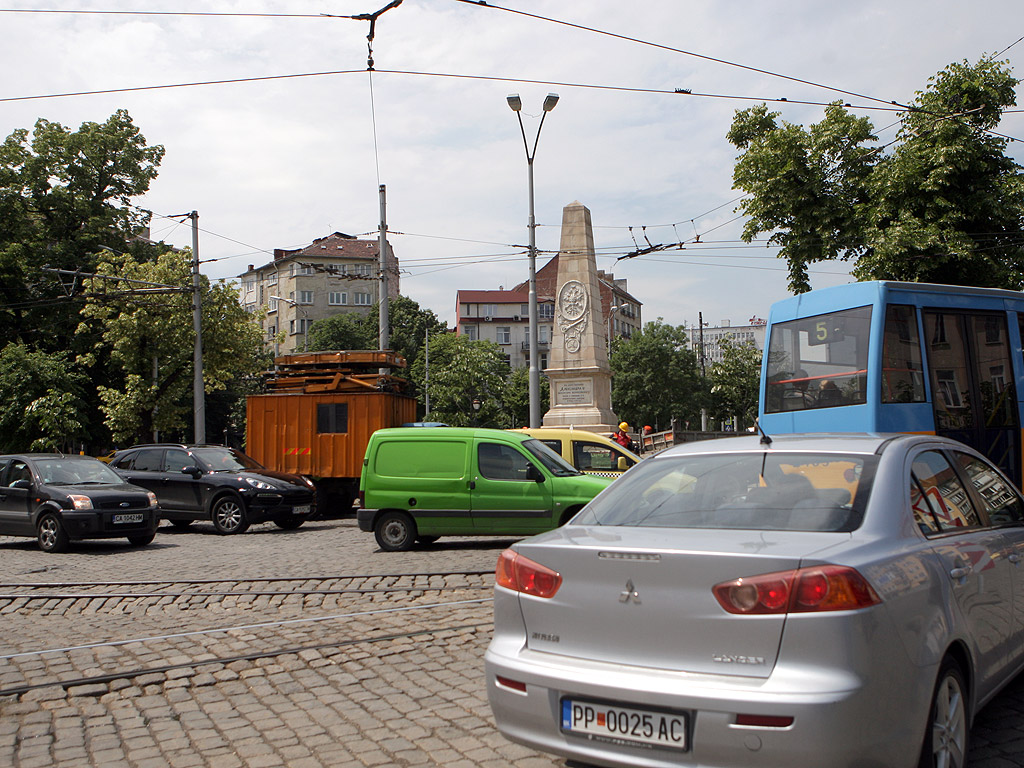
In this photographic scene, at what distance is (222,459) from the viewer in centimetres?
1809

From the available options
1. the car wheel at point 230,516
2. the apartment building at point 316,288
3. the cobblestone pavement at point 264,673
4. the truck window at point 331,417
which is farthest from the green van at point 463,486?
the apartment building at point 316,288

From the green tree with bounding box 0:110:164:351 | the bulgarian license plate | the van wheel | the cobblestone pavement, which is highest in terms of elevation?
the green tree with bounding box 0:110:164:351

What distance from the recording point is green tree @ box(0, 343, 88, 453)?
1410 inches

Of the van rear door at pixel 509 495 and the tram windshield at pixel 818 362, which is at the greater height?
the tram windshield at pixel 818 362

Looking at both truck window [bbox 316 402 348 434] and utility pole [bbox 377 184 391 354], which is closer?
truck window [bbox 316 402 348 434]

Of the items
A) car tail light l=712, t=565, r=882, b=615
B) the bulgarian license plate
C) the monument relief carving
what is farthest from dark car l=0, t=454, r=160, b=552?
the monument relief carving

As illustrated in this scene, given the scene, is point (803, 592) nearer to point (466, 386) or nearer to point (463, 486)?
point (463, 486)

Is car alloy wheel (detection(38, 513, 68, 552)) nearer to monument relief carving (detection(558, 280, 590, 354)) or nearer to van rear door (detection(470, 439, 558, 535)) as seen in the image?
van rear door (detection(470, 439, 558, 535))

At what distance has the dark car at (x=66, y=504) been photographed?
14.1m

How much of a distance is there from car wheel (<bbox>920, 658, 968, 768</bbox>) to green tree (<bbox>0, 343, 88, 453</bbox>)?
37.1 m

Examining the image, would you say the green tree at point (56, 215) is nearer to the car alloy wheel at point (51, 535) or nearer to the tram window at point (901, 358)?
the car alloy wheel at point (51, 535)

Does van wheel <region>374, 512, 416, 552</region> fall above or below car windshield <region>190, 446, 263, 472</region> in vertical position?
below

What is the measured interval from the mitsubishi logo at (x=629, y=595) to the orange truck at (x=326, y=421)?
16940 millimetres

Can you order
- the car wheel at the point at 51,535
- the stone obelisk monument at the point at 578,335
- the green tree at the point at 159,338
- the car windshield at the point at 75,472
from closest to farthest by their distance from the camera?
the car wheel at the point at 51,535 < the car windshield at the point at 75,472 < the stone obelisk monument at the point at 578,335 < the green tree at the point at 159,338
